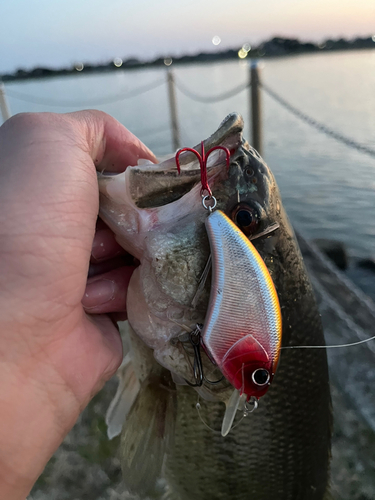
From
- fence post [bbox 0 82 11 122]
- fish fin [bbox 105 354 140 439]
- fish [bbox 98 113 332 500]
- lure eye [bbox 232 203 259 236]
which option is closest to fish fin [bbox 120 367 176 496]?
fish [bbox 98 113 332 500]

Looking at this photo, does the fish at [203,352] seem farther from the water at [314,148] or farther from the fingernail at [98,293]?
the water at [314,148]

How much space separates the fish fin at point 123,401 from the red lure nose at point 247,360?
2.79ft

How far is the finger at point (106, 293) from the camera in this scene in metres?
1.62

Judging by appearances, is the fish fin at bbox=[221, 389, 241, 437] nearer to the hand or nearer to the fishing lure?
the fishing lure

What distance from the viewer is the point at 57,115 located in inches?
56.7

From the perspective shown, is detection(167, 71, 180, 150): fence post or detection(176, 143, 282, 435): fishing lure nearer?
detection(176, 143, 282, 435): fishing lure

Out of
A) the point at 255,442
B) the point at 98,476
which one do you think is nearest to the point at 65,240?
the point at 255,442

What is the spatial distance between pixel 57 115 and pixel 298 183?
1102 centimetres

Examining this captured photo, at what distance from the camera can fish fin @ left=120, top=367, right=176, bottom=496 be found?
178 cm

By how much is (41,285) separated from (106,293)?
43cm

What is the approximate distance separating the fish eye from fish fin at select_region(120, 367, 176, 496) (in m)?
0.60

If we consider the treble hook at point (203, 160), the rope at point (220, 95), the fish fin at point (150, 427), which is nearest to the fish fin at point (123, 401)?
the fish fin at point (150, 427)

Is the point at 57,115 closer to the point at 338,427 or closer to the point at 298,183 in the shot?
the point at 338,427

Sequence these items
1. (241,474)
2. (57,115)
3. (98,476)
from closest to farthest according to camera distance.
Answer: (57,115), (241,474), (98,476)
